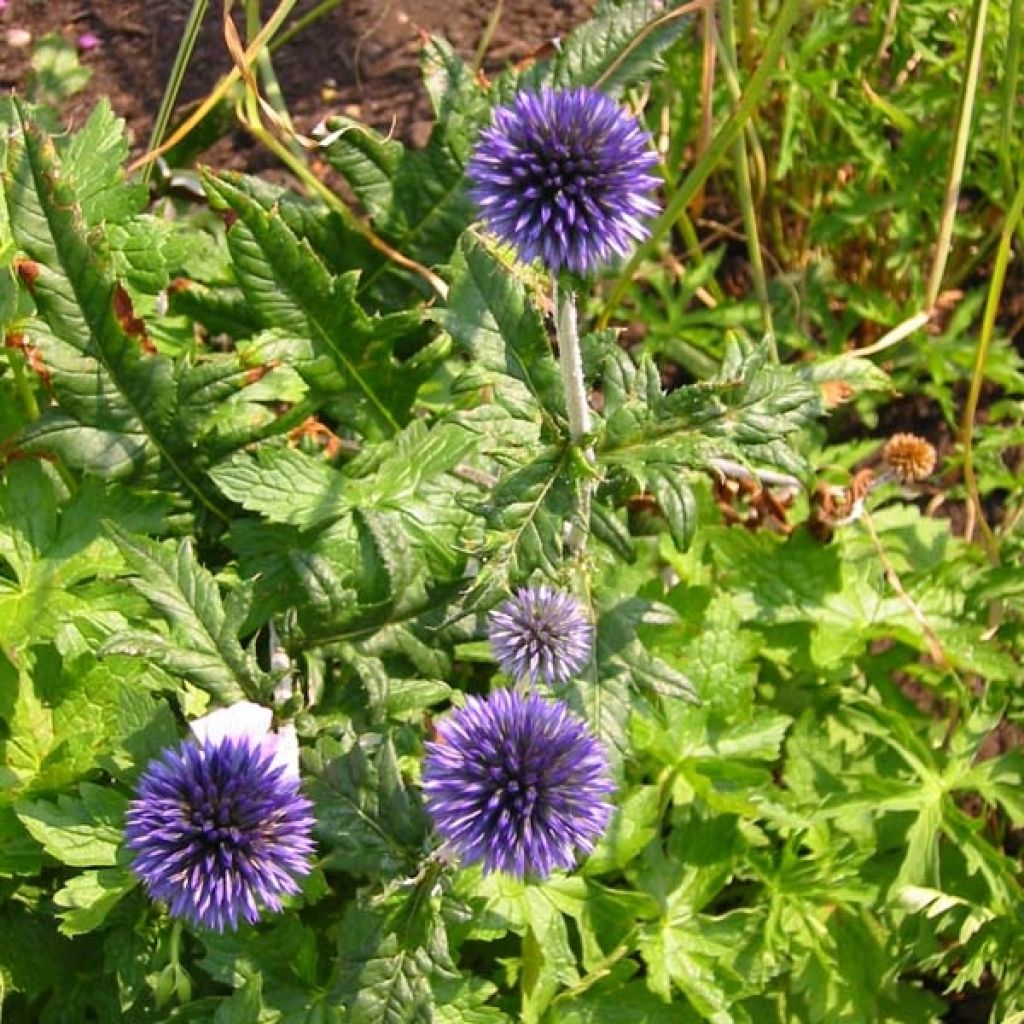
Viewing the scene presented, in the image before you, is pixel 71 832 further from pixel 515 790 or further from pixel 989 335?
pixel 989 335

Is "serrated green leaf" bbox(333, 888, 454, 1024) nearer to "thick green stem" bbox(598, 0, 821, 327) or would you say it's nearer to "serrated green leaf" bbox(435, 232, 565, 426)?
"serrated green leaf" bbox(435, 232, 565, 426)

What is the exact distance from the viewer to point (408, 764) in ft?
5.63

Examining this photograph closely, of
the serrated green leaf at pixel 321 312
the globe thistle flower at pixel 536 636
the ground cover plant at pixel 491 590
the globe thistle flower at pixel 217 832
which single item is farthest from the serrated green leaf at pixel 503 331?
the globe thistle flower at pixel 217 832

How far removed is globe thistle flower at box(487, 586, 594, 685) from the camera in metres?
1.49

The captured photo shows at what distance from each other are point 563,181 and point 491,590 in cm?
40

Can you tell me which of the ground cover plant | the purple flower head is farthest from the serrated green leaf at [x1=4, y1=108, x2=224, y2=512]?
the purple flower head

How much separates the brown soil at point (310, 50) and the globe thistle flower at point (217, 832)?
70.5 inches

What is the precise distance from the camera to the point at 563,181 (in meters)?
1.26

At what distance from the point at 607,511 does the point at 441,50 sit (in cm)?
83

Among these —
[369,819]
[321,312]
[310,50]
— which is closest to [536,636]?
[369,819]

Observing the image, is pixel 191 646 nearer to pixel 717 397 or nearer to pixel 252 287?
pixel 252 287

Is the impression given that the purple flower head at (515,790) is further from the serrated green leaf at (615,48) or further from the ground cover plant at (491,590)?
the serrated green leaf at (615,48)

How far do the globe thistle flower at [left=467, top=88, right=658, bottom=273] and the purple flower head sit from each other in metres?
0.45

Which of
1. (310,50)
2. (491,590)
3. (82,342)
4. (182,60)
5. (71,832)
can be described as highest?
(310,50)
